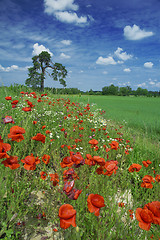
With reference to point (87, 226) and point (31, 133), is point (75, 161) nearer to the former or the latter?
point (87, 226)

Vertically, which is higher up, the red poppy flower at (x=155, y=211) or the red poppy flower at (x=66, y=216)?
the red poppy flower at (x=66, y=216)

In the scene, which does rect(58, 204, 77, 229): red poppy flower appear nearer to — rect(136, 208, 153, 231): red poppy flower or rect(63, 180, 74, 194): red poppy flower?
rect(63, 180, 74, 194): red poppy flower

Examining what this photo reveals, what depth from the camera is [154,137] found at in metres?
5.12

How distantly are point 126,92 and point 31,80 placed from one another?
6621cm

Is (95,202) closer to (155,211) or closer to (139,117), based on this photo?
(155,211)

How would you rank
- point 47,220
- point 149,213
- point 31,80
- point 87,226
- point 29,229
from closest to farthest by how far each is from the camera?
point 149,213
point 87,226
point 29,229
point 47,220
point 31,80

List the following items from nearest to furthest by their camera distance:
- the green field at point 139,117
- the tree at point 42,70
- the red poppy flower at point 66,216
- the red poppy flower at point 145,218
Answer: the red poppy flower at point 66,216 < the red poppy flower at point 145,218 < the green field at point 139,117 < the tree at point 42,70

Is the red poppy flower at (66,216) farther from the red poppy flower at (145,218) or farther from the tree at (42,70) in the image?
the tree at (42,70)

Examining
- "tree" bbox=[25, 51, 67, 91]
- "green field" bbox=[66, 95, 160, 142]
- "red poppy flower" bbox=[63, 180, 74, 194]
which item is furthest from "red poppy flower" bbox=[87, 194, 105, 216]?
"tree" bbox=[25, 51, 67, 91]

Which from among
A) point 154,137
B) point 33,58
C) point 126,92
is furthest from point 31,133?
point 126,92

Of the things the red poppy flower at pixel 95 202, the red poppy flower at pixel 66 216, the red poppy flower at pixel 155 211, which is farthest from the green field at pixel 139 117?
the red poppy flower at pixel 66 216

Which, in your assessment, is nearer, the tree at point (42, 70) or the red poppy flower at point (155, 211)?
the red poppy flower at point (155, 211)

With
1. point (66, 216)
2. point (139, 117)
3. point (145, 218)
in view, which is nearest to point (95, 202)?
point (66, 216)

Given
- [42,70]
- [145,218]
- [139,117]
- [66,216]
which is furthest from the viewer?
[42,70]
